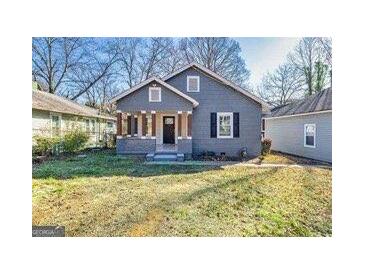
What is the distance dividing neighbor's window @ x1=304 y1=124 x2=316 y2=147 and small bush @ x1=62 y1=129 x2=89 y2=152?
15.1ft

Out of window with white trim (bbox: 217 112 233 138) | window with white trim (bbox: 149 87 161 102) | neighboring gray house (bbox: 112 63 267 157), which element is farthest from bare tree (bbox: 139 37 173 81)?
window with white trim (bbox: 217 112 233 138)

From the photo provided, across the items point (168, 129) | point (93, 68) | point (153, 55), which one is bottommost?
point (168, 129)

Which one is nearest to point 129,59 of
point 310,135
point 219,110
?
point 219,110

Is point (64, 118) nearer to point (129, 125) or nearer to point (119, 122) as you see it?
point (119, 122)

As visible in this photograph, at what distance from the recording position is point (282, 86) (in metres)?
5.32

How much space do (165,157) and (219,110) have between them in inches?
98.7

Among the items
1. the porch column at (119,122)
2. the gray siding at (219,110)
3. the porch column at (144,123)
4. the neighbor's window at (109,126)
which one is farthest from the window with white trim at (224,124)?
the neighbor's window at (109,126)

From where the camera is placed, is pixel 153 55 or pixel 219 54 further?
pixel 219 54

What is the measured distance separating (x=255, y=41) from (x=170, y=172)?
2654mm

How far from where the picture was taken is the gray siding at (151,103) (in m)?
6.65

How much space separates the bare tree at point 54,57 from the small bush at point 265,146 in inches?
168

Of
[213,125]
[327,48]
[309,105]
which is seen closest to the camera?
[327,48]

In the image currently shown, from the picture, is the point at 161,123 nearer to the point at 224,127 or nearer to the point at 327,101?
the point at 224,127
